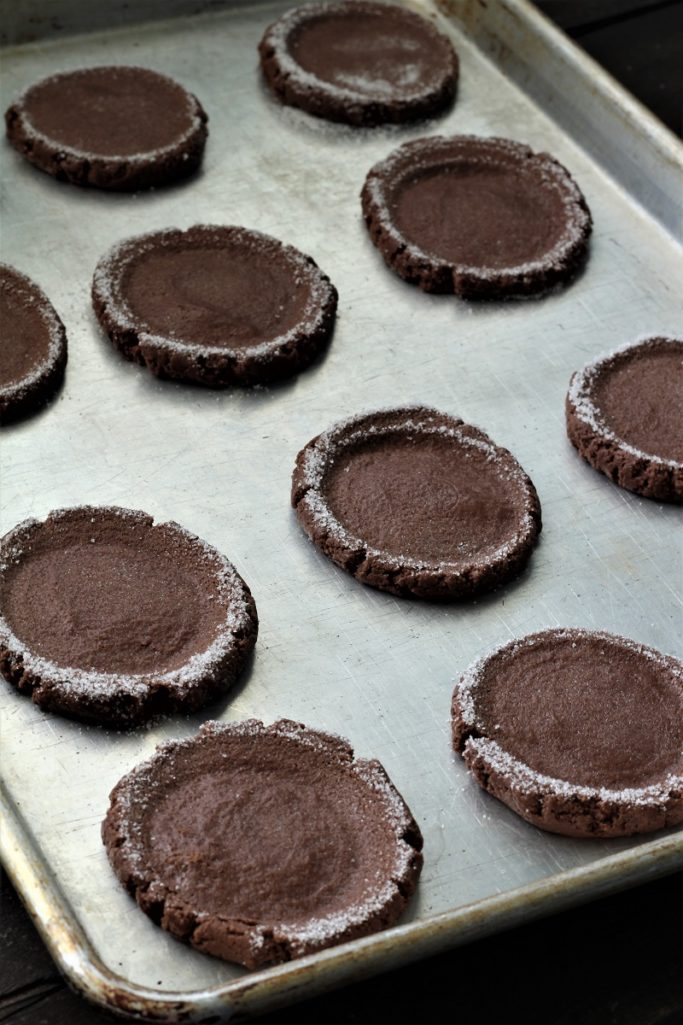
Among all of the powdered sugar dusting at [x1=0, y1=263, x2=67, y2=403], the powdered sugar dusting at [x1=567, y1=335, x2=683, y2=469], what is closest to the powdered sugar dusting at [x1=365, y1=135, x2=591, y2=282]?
the powdered sugar dusting at [x1=567, y1=335, x2=683, y2=469]

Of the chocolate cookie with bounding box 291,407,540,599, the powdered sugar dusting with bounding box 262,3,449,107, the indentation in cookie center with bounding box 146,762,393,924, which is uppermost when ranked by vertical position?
the powdered sugar dusting with bounding box 262,3,449,107

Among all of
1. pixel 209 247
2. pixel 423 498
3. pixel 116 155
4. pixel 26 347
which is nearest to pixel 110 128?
pixel 116 155

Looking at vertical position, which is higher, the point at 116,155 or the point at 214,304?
the point at 116,155

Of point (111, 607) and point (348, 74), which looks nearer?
point (111, 607)

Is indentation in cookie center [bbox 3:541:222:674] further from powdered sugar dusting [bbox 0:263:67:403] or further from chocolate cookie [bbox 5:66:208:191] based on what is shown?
chocolate cookie [bbox 5:66:208:191]

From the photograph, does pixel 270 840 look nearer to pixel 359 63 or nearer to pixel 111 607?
pixel 111 607

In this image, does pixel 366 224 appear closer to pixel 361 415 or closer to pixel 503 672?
pixel 361 415

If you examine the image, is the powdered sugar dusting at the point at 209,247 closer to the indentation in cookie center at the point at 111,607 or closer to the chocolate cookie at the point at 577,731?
the indentation in cookie center at the point at 111,607

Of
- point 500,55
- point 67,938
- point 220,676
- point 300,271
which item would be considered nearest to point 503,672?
point 220,676
